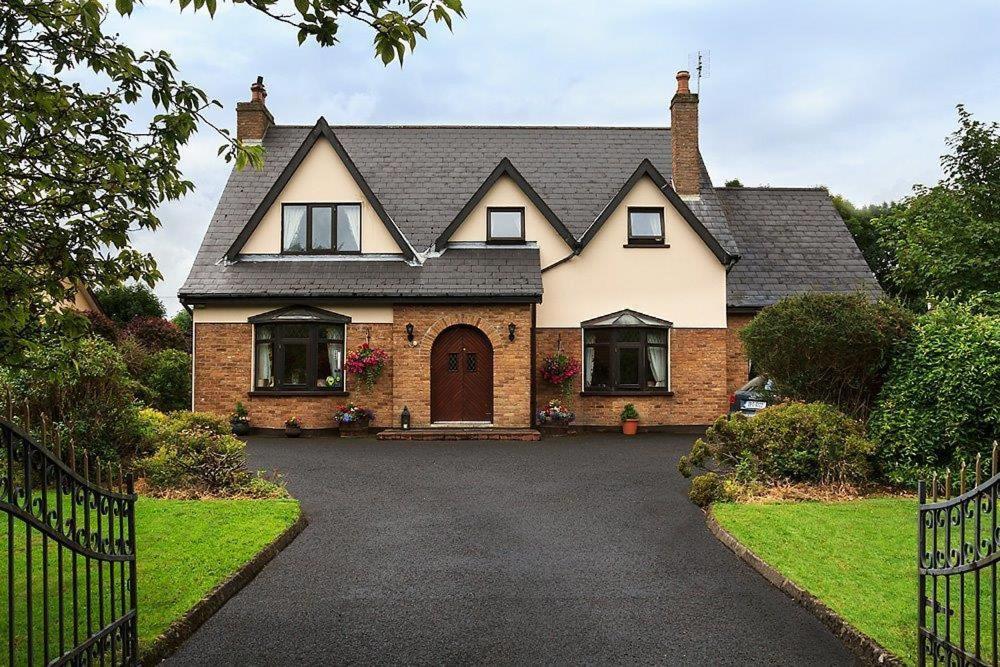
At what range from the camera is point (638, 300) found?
20.6 metres

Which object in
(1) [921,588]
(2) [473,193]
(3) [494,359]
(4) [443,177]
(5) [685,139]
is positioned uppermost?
(5) [685,139]

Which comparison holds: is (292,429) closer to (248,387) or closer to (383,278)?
(248,387)

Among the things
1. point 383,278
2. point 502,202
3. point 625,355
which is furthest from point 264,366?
point 625,355

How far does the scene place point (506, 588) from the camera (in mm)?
7027

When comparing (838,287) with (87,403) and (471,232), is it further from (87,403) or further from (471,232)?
(87,403)

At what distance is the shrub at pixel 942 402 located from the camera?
405 inches

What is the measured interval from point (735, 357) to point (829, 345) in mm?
9917

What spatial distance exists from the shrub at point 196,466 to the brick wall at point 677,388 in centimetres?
1002

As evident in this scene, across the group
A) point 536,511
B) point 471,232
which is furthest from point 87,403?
point 471,232

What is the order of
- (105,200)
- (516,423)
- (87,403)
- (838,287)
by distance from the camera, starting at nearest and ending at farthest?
(105,200), (87,403), (516,423), (838,287)

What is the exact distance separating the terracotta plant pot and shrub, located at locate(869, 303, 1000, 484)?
11.8 m

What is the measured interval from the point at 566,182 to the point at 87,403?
14950 millimetres

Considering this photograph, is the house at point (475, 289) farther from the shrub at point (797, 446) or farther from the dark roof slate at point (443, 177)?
the shrub at point (797, 446)

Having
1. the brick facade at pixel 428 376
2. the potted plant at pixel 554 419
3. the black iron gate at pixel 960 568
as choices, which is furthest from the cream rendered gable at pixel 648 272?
the black iron gate at pixel 960 568
